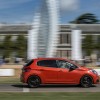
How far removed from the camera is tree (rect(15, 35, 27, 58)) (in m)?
71.8

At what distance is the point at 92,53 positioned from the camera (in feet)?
242

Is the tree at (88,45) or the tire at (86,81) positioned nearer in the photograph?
the tire at (86,81)

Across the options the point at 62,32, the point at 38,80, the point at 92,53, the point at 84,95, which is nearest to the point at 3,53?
the point at 62,32

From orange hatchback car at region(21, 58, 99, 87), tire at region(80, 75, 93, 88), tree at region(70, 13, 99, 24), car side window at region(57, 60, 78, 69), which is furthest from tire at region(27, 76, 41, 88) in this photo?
tree at region(70, 13, 99, 24)

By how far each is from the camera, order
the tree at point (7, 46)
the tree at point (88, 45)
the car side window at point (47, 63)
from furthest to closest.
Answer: the tree at point (7, 46)
the tree at point (88, 45)
the car side window at point (47, 63)

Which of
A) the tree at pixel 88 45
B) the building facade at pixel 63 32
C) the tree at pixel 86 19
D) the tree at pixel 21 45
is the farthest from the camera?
the tree at pixel 86 19

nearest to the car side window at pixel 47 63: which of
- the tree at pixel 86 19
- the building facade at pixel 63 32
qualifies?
the building facade at pixel 63 32

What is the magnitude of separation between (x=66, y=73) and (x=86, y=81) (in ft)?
3.46

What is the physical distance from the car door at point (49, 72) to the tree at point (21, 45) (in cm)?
5215

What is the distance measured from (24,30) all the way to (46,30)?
38.5 meters

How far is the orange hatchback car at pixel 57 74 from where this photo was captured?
19203 millimetres

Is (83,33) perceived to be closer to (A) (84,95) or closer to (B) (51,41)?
(B) (51,41)

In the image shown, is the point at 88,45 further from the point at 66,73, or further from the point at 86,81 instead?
the point at 66,73

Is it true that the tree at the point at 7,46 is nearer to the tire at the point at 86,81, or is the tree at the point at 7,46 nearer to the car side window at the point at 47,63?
the car side window at the point at 47,63
